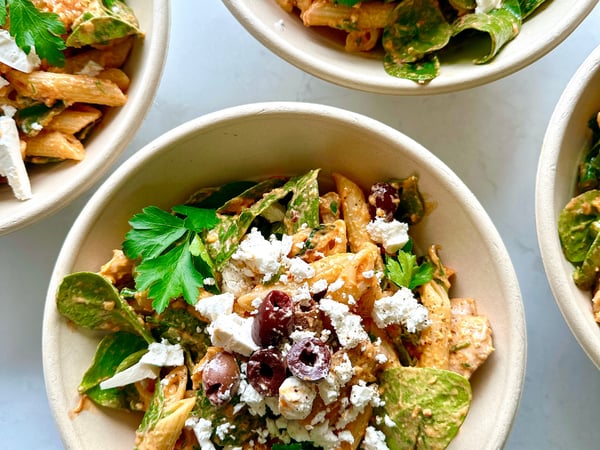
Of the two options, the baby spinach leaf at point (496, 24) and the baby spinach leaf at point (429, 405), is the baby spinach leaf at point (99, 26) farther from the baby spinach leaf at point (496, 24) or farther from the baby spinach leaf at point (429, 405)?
the baby spinach leaf at point (429, 405)

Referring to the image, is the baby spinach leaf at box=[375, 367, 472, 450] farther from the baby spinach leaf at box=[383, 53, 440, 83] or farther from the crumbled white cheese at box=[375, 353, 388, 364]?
the baby spinach leaf at box=[383, 53, 440, 83]

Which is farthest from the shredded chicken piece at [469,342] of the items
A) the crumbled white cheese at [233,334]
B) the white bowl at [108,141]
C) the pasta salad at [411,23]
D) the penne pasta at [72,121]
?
the penne pasta at [72,121]

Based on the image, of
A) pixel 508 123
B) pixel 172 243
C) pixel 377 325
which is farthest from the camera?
pixel 508 123

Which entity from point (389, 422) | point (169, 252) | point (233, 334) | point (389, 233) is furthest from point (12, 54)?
point (389, 422)

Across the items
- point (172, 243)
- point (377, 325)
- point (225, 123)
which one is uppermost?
point (225, 123)

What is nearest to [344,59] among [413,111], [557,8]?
[413,111]

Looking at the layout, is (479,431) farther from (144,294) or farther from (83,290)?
(83,290)
